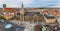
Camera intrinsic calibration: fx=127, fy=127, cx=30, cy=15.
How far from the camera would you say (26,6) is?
5.07ft

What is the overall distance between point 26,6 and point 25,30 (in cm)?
29

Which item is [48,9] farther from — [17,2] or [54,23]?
[17,2]

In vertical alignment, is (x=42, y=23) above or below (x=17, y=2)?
below

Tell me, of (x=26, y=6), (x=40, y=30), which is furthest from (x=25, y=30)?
(x=26, y=6)

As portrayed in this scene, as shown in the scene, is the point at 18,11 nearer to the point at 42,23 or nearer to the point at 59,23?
the point at 42,23

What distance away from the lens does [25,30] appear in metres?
1.49

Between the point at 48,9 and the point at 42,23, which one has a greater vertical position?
the point at 48,9

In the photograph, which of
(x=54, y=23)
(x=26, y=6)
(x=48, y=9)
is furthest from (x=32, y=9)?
(x=54, y=23)

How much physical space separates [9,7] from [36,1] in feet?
1.11

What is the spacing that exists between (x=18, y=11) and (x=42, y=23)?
326mm

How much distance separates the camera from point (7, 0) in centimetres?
155

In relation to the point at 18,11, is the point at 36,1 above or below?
above

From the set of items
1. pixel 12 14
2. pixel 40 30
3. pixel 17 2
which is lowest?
pixel 40 30

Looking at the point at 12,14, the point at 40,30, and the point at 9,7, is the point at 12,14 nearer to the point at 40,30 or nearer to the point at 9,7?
the point at 9,7
